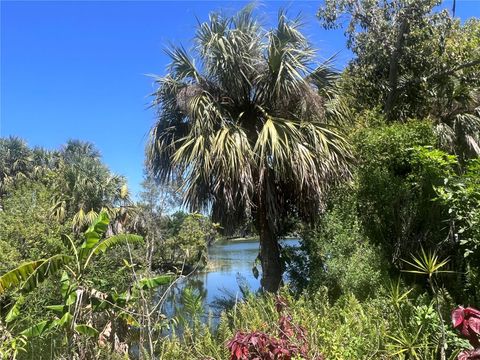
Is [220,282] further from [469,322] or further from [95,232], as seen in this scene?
[469,322]

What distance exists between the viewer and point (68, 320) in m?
5.13

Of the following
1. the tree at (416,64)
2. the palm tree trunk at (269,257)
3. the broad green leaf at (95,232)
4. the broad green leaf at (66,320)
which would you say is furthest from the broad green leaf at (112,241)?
the tree at (416,64)

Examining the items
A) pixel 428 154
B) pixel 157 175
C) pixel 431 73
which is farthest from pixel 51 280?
pixel 431 73

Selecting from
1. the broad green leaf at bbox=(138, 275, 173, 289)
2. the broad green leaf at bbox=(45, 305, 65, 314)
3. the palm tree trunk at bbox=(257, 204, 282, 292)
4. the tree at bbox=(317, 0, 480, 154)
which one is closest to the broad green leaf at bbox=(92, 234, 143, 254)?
the broad green leaf at bbox=(138, 275, 173, 289)

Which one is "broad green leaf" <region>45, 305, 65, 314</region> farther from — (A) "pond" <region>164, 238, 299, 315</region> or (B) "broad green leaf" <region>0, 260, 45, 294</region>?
(A) "pond" <region>164, 238, 299, 315</region>

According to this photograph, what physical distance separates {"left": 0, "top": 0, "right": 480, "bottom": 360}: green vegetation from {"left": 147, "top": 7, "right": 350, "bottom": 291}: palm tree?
0.03m

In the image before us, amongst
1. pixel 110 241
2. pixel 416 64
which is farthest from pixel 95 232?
Result: pixel 416 64

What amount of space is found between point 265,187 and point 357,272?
2.40m

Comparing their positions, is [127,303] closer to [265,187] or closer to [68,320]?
[68,320]

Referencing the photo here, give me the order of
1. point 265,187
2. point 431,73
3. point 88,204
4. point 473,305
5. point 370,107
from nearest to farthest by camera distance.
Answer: point 473,305
point 265,187
point 431,73
point 370,107
point 88,204

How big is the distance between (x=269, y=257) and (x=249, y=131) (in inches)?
101

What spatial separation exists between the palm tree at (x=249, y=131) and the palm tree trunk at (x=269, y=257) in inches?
0.8

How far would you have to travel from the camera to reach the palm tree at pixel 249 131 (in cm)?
777

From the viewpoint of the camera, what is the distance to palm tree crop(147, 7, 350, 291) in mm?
7770
